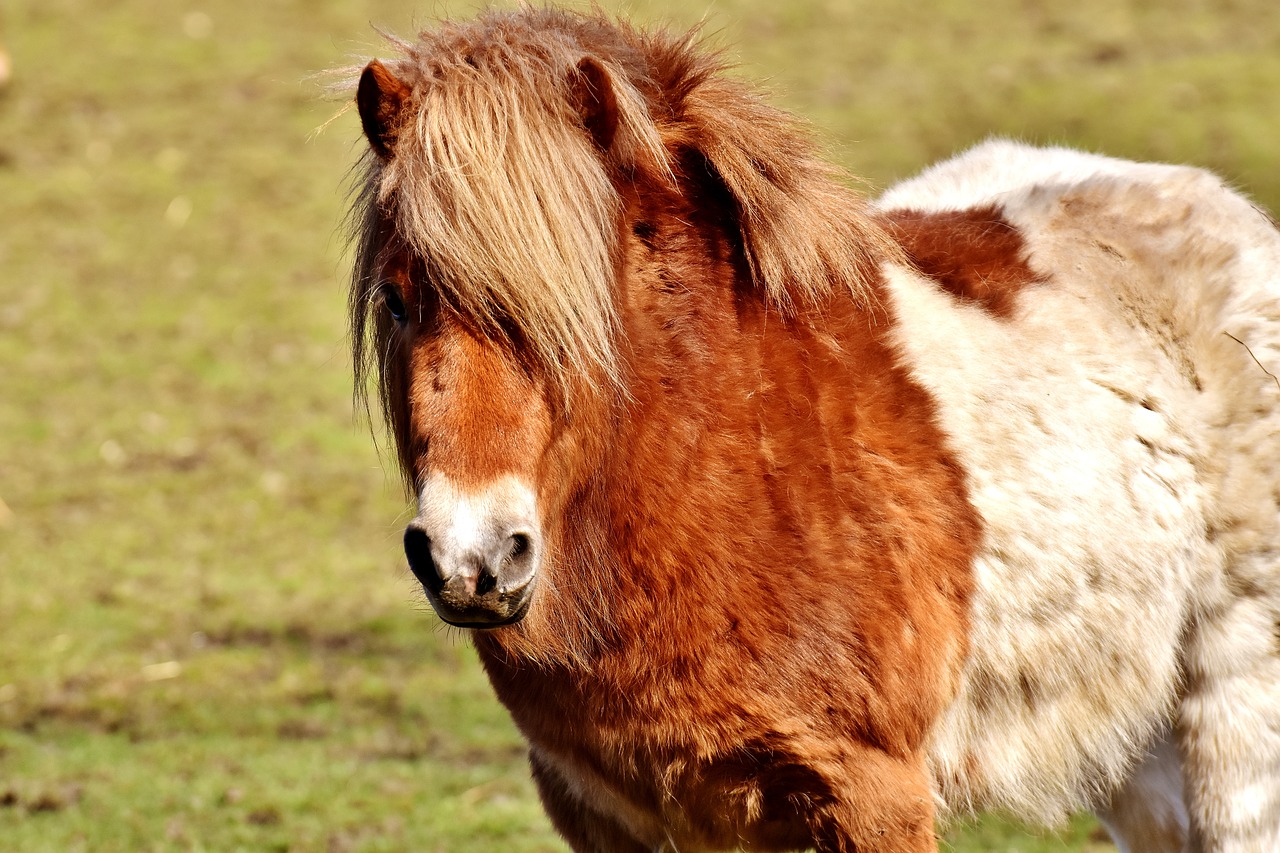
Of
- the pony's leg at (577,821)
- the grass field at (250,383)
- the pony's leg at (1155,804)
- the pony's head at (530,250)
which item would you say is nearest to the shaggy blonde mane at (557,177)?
the pony's head at (530,250)

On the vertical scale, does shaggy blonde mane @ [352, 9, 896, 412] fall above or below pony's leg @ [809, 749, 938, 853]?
above

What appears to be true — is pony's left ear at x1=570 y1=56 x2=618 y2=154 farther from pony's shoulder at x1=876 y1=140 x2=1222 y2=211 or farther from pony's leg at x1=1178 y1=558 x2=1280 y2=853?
pony's leg at x1=1178 y1=558 x2=1280 y2=853

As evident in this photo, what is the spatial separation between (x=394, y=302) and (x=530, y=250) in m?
0.35

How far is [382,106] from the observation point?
2703 mm

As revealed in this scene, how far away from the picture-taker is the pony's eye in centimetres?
272

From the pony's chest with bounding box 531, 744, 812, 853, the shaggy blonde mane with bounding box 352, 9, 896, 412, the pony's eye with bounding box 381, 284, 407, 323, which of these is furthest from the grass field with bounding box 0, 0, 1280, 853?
the pony's chest with bounding box 531, 744, 812, 853

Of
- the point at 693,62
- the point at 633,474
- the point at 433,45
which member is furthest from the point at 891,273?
the point at 433,45

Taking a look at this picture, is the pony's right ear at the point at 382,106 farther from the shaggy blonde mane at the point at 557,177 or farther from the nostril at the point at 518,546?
the nostril at the point at 518,546

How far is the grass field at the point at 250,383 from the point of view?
5.56m

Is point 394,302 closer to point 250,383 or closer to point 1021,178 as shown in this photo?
point 1021,178

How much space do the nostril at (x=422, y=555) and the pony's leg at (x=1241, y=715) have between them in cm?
219

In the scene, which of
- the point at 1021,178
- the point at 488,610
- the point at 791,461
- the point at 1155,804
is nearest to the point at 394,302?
the point at 488,610

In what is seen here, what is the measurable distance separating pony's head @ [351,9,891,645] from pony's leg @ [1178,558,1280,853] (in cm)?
144

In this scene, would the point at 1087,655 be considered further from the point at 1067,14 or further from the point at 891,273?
the point at 1067,14
